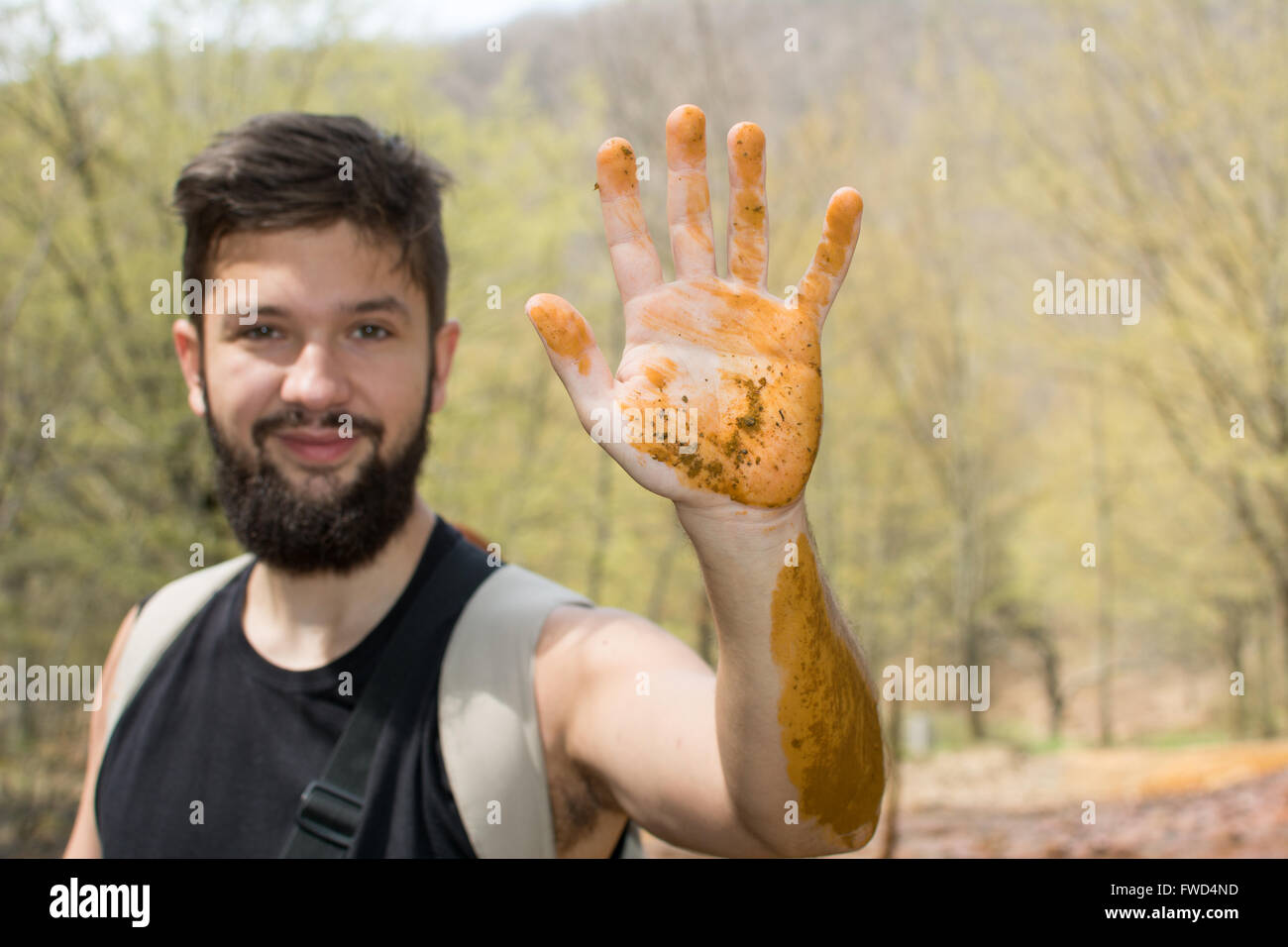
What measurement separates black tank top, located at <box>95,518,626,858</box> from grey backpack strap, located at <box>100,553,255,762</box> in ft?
0.06

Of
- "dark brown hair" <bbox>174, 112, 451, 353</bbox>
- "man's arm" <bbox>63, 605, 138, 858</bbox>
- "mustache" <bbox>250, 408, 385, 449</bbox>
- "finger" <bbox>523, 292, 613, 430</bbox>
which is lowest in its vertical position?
"man's arm" <bbox>63, 605, 138, 858</bbox>

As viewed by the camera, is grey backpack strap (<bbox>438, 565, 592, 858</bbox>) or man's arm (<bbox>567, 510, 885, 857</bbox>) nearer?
man's arm (<bbox>567, 510, 885, 857</bbox>)

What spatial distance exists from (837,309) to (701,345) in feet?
52.6

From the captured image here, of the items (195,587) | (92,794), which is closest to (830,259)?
(195,587)

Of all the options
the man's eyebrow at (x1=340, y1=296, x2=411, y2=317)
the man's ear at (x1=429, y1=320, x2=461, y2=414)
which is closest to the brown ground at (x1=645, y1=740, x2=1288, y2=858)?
the man's ear at (x1=429, y1=320, x2=461, y2=414)

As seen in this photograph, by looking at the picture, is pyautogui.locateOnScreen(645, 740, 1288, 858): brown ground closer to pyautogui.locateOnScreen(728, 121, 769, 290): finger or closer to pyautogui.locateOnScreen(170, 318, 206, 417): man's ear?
pyautogui.locateOnScreen(170, 318, 206, 417): man's ear

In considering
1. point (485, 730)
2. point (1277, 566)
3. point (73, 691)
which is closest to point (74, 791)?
point (73, 691)

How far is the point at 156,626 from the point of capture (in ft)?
6.11

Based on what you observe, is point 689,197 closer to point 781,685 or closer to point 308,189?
point 781,685

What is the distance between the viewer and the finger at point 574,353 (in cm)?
123

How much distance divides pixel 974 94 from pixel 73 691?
39.8 ft

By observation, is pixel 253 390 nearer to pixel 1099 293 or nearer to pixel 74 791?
pixel 74 791

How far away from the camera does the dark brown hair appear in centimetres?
179
